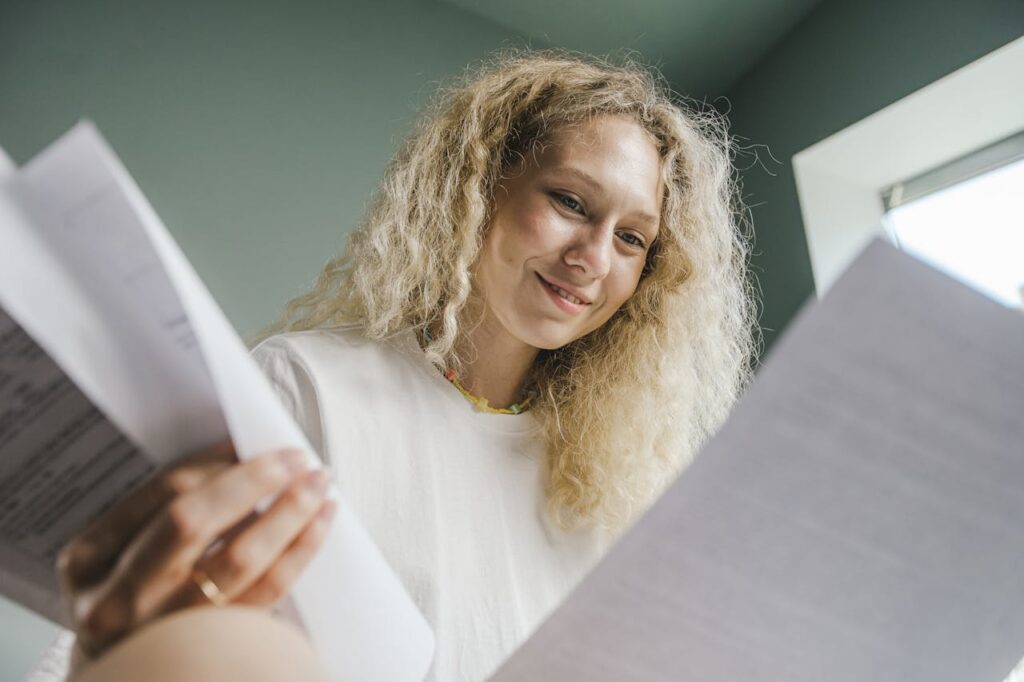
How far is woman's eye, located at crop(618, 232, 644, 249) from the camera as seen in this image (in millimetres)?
1012

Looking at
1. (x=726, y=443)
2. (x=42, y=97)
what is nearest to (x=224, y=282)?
(x=42, y=97)

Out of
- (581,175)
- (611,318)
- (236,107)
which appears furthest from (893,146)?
(236,107)

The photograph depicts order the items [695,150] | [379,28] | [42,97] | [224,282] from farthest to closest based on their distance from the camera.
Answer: [379,28]
[224,282]
[42,97]
[695,150]

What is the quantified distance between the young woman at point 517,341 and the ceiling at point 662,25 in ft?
4.17

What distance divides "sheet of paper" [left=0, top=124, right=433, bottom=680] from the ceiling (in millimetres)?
2306

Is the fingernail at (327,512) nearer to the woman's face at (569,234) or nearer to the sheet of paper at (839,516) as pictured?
the sheet of paper at (839,516)

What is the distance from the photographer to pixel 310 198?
2.09 metres

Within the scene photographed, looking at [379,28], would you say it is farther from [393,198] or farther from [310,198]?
[393,198]

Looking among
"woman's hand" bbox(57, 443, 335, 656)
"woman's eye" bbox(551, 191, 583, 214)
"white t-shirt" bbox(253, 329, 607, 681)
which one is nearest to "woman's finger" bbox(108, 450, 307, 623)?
"woman's hand" bbox(57, 443, 335, 656)

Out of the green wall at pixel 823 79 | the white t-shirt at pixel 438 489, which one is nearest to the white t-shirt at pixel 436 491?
the white t-shirt at pixel 438 489

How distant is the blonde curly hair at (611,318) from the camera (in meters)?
0.97

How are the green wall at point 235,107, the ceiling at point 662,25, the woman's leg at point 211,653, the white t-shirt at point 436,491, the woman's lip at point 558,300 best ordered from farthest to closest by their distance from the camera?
1. the ceiling at point 662,25
2. the green wall at point 235,107
3. the woman's lip at point 558,300
4. the white t-shirt at point 436,491
5. the woman's leg at point 211,653

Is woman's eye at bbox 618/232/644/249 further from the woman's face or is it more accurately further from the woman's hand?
the woman's hand

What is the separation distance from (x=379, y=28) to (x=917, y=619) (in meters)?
2.33
